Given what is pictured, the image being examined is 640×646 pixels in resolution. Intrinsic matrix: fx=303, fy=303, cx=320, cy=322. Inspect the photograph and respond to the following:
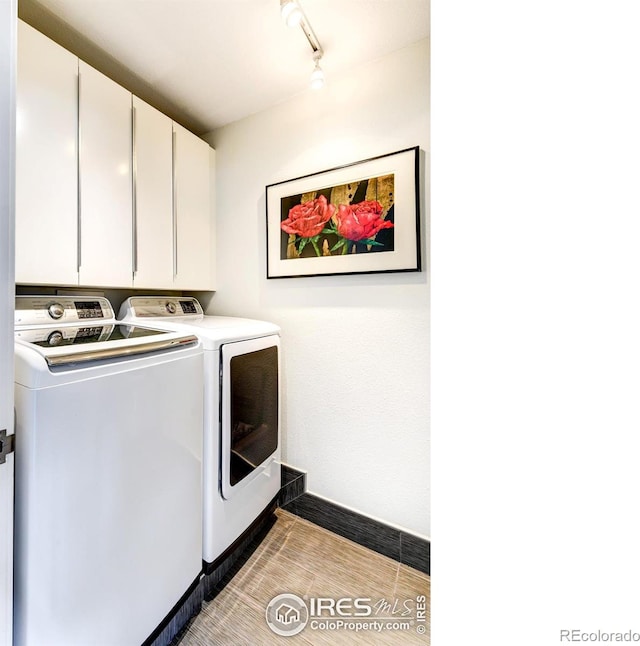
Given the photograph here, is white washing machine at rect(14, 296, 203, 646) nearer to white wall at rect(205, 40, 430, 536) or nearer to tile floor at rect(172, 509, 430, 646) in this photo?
tile floor at rect(172, 509, 430, 646)

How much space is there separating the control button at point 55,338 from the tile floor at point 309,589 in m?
1.21

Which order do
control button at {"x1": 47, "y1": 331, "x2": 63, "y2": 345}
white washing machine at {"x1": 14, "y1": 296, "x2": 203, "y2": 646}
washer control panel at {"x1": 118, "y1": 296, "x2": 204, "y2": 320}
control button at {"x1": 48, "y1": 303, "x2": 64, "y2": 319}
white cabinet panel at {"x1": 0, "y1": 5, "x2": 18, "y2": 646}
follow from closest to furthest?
white cabinet panel at {"x1": 0, "y1": 5, "x2": 18, "y2": 646}
white washing machine at {"x1": 14, "y1": 296, "x2": 203, "y2": 646}
control button at {"x1": 47, "y1": 331, "x2": 63, "y2": 345}
control button at {"x1": 48, "y1": 303, "x2": 64, "y2": 319}
washer control panel at {"x1": 118, "y1": 296, "x2": 204, "y2": 320}

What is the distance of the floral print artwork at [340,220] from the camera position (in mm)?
1560

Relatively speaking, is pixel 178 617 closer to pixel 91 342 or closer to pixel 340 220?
pixel 91 342

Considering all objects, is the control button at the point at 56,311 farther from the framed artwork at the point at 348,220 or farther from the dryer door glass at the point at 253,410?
the framed artwork at the point at 348,220

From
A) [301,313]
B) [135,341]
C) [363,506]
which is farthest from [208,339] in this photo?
[363,506]

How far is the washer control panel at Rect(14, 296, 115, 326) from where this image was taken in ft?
4.34

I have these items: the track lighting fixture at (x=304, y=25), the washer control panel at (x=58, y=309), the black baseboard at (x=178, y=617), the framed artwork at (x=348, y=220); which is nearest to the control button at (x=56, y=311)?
the washer control panel at (x=58, y=309)

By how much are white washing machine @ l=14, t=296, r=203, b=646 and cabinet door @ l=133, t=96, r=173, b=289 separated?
1.89ft

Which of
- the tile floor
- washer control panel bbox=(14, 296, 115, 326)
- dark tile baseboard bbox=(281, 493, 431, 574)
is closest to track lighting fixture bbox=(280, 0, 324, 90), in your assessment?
washer control panel bbox=(14, 296, 115, 326)

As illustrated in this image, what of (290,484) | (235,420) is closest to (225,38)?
(235,420)

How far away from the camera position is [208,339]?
135 cm
